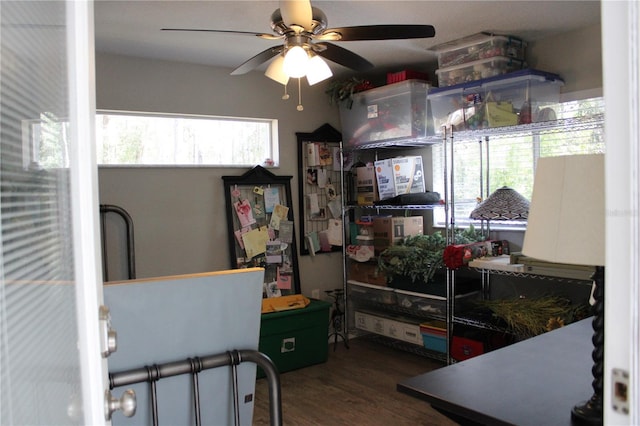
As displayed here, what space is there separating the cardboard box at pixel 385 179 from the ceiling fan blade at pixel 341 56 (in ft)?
5.54

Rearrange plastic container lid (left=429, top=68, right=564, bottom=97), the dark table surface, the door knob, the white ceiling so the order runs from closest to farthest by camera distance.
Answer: the door knob
the dark table surface
the white ceiling
plastic container lid (left=429, top=68, right=564, bottom=97)

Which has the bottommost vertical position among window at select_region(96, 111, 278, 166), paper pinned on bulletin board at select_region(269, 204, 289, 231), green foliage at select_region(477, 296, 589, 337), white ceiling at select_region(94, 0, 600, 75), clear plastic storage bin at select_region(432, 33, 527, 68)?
green foliage at select_region(477, 296, 589, 337)

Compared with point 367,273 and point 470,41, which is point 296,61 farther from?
point 367,273

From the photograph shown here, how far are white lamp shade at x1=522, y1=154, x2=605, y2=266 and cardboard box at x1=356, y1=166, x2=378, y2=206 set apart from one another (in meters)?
3.32

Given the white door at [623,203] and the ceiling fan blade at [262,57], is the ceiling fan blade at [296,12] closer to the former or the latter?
the ceiling fan blade at [262,57]

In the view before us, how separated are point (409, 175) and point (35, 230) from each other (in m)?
3.94

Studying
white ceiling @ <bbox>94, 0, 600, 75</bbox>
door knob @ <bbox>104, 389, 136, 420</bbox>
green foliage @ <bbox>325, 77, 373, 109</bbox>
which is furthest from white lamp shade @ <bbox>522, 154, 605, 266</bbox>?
green foliage @ <bbox>325, 77, 373, 109</bbox>

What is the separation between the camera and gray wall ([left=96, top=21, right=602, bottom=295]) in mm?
3623

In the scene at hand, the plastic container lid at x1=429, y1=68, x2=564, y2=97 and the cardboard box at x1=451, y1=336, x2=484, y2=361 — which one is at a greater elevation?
the plastic container lid at x1=429, y1=68, x2=564, y2=97

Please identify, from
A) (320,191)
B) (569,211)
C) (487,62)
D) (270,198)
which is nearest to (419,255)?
(320,191)

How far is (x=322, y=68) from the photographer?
105 inches

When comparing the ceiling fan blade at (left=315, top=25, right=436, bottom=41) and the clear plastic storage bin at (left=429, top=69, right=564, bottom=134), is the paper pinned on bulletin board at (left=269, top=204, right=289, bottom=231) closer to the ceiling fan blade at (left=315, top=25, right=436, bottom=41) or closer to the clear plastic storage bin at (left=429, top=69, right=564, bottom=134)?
the clear plastic storage bin at (left=429, top=69, right=564, bottom=134)

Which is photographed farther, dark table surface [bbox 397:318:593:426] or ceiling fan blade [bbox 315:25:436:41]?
ceiling fan blade [bbox 315:25:436:41]

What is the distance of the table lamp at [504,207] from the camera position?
11.1 ft
